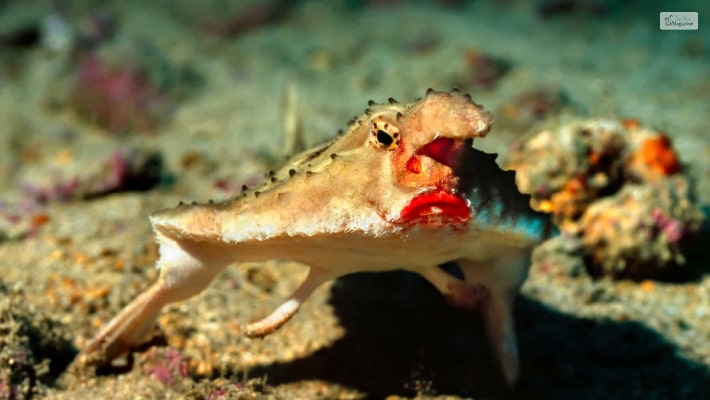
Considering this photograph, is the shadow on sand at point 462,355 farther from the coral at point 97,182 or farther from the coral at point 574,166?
the coral at point 97,182

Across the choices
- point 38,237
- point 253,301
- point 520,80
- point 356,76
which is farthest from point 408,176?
point 356,76

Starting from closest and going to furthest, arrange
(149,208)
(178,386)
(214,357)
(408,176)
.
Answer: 1. (408,176)
2. (178,386)
3. (214,357)
4. (149,208)

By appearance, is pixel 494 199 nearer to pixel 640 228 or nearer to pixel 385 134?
pixel 385 134

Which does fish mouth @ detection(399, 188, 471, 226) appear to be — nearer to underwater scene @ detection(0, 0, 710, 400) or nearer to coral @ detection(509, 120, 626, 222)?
underwater scene @ detection(0, 0, 710, 400)

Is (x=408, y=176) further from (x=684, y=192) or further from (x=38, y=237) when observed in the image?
(x=38, y=237)

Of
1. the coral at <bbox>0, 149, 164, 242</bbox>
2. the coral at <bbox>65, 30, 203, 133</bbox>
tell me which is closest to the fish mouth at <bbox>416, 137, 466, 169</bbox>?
the coral at <bbox>0, 149, 164, 242</bbox>
